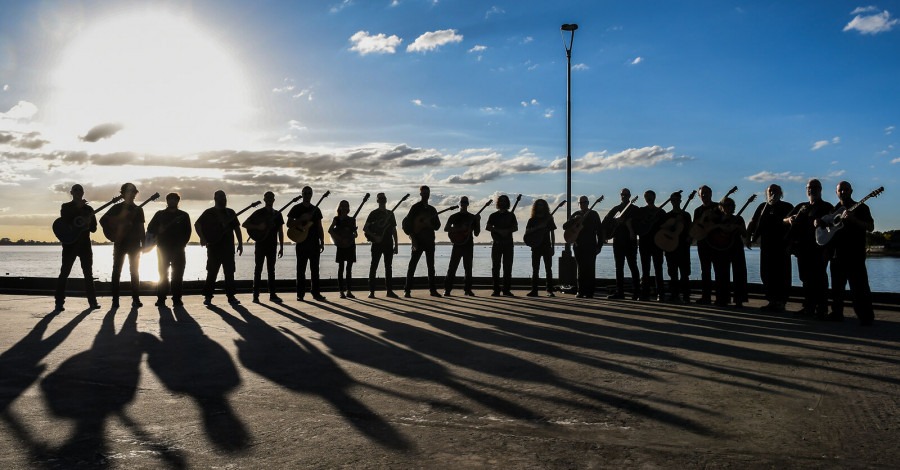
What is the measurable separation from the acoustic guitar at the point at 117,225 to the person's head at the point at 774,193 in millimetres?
9957

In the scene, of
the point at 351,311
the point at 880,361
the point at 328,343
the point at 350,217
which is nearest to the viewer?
the point at 880,361

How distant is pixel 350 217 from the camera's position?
14.3 meters

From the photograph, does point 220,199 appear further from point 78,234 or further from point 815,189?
point 815,189

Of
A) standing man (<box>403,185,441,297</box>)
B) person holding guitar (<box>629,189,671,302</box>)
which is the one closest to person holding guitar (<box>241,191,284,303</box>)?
standing man (<box>403,185,441,297</box>)

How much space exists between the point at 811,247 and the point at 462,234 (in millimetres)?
6349

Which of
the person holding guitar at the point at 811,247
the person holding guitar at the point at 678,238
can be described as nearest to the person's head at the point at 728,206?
the person holding guitar at the point at 678,238

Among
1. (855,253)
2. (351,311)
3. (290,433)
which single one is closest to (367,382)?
(290,433)

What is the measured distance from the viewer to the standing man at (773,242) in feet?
35.9

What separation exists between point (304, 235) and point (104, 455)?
9.88 metres

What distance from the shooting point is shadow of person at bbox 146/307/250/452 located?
4.04 meters

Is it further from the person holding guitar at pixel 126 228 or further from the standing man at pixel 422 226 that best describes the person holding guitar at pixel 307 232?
the person holding guitar at pixel 126 228

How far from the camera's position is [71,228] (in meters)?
11.5

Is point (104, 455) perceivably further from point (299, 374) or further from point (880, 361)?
point (880, 361)

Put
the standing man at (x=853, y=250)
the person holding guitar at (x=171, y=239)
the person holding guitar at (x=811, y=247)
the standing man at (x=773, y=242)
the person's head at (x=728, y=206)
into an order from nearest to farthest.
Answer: the standing man at (x=853, y=250), the person holding guitar at (x=811, y=247), the standing man at (x=773, y=242), the person's head at (x=728, y=206), the person holding guitar at (x=171, y=239)
